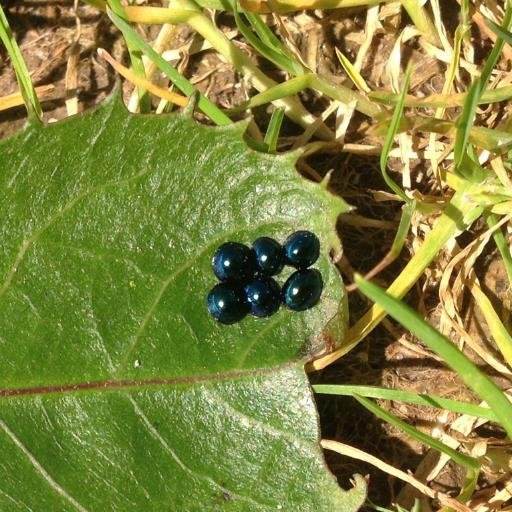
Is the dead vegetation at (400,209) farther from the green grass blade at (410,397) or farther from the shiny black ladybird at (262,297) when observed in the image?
the shiny black ladybird at (262,297)

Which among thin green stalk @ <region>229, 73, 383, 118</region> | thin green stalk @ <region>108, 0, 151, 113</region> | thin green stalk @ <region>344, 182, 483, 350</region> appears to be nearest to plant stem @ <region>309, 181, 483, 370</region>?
thin green stalk @ <region>344, 182, 483, 350</region>

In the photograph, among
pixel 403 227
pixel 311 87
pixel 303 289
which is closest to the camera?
pixel 303 289

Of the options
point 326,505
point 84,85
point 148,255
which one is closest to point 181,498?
point 326,505

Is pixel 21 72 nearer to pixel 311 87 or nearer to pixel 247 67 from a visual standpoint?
pixel 247 67

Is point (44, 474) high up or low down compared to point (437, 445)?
up

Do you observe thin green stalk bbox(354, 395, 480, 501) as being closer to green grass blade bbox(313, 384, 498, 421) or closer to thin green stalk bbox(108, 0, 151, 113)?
Answer: green grass blade bbox(313, 384, 498, 421)

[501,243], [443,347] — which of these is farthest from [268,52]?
[443,347]

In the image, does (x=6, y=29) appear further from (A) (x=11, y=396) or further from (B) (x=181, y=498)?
(B) (x=181, y=498)
